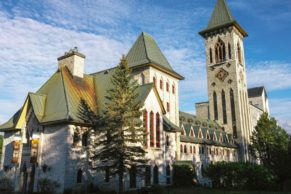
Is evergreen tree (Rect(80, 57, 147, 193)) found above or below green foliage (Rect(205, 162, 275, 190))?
above

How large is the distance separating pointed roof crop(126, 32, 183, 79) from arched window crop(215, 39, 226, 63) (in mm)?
36908

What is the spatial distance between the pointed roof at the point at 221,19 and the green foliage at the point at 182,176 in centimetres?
5069

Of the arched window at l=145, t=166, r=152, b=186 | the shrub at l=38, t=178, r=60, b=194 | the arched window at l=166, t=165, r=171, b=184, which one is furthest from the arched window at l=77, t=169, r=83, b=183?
the arched window at l=166, t=165, r=171, b=184

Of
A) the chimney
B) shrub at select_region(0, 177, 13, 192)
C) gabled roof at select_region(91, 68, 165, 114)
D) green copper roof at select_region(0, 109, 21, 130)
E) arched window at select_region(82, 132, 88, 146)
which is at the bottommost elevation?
shrub at select_region(0, 177, 13, 192)

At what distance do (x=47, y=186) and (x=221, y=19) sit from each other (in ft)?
215

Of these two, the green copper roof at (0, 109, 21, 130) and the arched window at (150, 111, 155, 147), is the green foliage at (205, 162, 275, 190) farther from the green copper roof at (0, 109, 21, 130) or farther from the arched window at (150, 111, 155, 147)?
the green copper roof at (0, 109, 21, 130)

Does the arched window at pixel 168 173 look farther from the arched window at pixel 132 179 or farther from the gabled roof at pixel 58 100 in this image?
the gabled roof at pixel 58 100

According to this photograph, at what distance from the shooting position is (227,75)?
246ft

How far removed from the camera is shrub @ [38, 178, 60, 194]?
25417mm

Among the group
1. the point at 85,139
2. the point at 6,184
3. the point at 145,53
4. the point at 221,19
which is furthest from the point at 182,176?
the point at 221,19

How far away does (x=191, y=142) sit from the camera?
167ft

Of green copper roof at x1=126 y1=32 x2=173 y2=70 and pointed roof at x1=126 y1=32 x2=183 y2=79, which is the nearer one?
pointed roof at x1=126 y1=32 x2=183 y2=79

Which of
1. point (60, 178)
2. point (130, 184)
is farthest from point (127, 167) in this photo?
point (60, 178)

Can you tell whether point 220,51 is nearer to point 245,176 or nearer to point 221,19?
point 221,19
